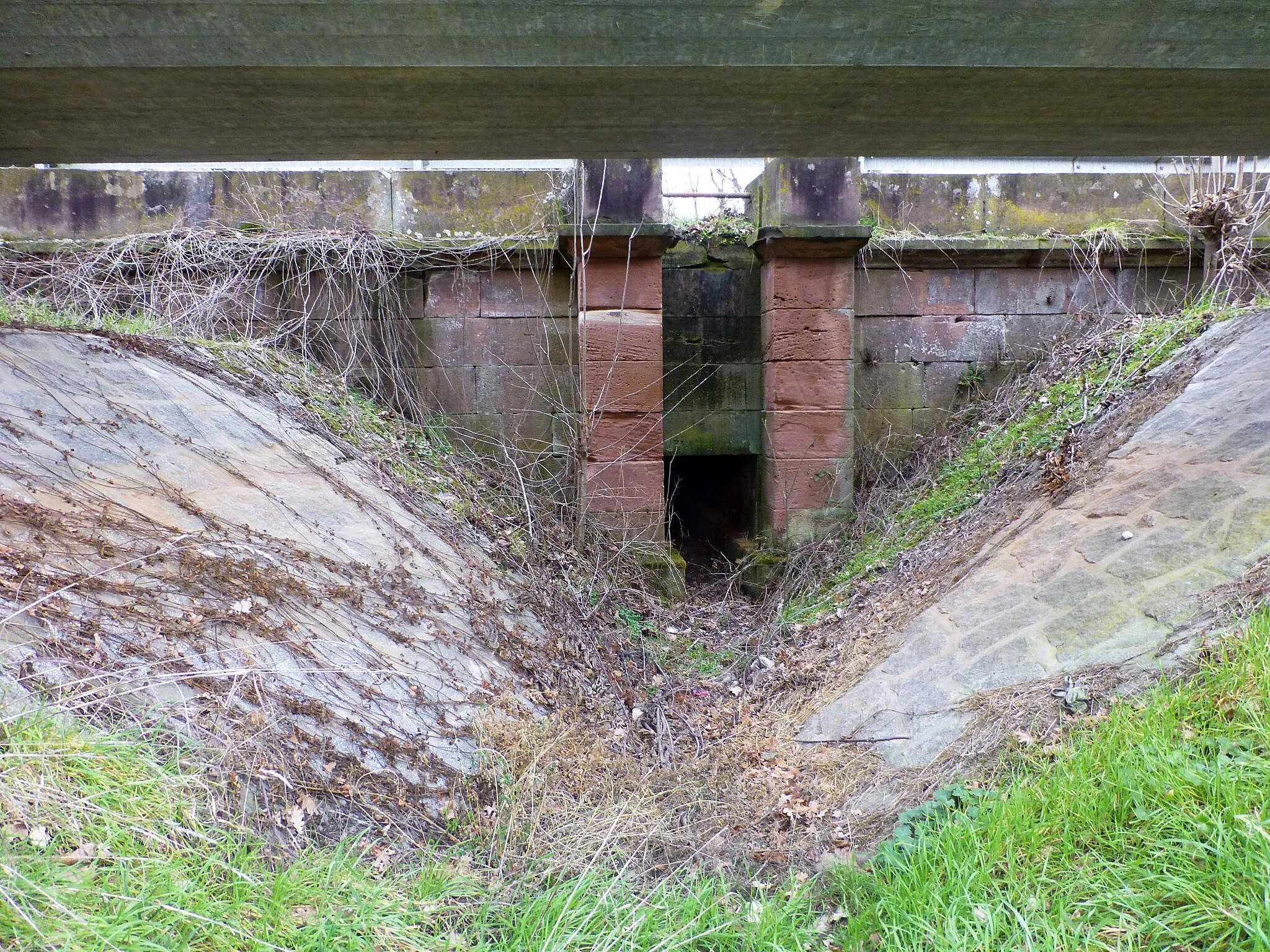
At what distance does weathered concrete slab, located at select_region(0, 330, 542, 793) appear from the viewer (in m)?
2.31

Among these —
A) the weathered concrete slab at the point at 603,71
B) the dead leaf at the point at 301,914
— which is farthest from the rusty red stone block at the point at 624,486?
the dead leaf at the point at 301,914

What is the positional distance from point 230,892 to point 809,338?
5104 mm

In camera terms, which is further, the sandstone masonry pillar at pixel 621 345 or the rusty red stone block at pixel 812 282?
the rusty red stone block at pixel 812 282

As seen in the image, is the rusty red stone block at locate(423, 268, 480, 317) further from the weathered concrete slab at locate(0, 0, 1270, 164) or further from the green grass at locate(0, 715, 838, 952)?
the green grass at locate(0, 715, 838, 952)

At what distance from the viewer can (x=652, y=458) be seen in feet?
19.0

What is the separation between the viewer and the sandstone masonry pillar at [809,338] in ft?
19.0

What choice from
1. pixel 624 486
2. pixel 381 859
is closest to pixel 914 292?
pixel 624 486

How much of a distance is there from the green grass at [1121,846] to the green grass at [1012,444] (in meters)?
2.74

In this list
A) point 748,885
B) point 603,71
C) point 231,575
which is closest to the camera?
point 603,71

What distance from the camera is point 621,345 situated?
18.6 feet

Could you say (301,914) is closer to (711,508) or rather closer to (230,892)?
(230,892)

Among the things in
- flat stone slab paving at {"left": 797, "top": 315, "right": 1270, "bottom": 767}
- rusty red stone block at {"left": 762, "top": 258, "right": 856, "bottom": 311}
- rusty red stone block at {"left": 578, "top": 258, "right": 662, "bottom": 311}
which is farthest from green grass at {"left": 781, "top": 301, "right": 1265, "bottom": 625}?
rusty red stone block at {"left": 578, "top": 258, "right": 662, "bottom": 311}

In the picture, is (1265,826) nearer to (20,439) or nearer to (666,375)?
(20,439)

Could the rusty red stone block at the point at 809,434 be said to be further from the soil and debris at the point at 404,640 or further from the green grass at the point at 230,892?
the green grass at the point at 230,892
